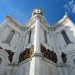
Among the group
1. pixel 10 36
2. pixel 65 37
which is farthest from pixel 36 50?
pixel 65 37

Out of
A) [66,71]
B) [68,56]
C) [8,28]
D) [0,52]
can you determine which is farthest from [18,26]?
[66,71]

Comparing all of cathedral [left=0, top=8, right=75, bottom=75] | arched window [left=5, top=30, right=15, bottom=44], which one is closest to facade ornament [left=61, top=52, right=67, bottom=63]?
cathedral [left=0, top=8, right=75, bottom=75]

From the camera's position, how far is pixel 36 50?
42.9 ft

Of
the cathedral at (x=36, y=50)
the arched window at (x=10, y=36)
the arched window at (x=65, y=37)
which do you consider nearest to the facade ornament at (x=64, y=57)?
the cathedral at (x=36, y=50)

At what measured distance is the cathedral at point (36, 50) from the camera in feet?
40.4

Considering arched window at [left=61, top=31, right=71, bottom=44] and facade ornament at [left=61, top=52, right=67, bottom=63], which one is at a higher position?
arched window at [left=61, top=31, right=71, bottom=44]

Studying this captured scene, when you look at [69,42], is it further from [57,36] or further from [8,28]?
[8,28]

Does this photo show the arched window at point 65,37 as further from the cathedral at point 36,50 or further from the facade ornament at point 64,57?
the facade ornament at point 64,57

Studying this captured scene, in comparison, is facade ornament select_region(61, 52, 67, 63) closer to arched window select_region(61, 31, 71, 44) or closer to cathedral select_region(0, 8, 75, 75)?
cathedral select_region(0, 8, 75, 75)

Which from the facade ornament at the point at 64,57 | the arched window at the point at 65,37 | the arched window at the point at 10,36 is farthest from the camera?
the arched window at the point at 65,37

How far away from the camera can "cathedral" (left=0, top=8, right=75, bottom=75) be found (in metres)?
12.3

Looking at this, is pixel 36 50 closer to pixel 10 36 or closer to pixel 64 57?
pixel 64 57

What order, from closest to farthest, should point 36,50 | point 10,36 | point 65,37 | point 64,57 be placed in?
point 36,50, point 64,57, point 10,36, point 65,37

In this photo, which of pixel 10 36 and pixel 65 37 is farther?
pixel 65 37
